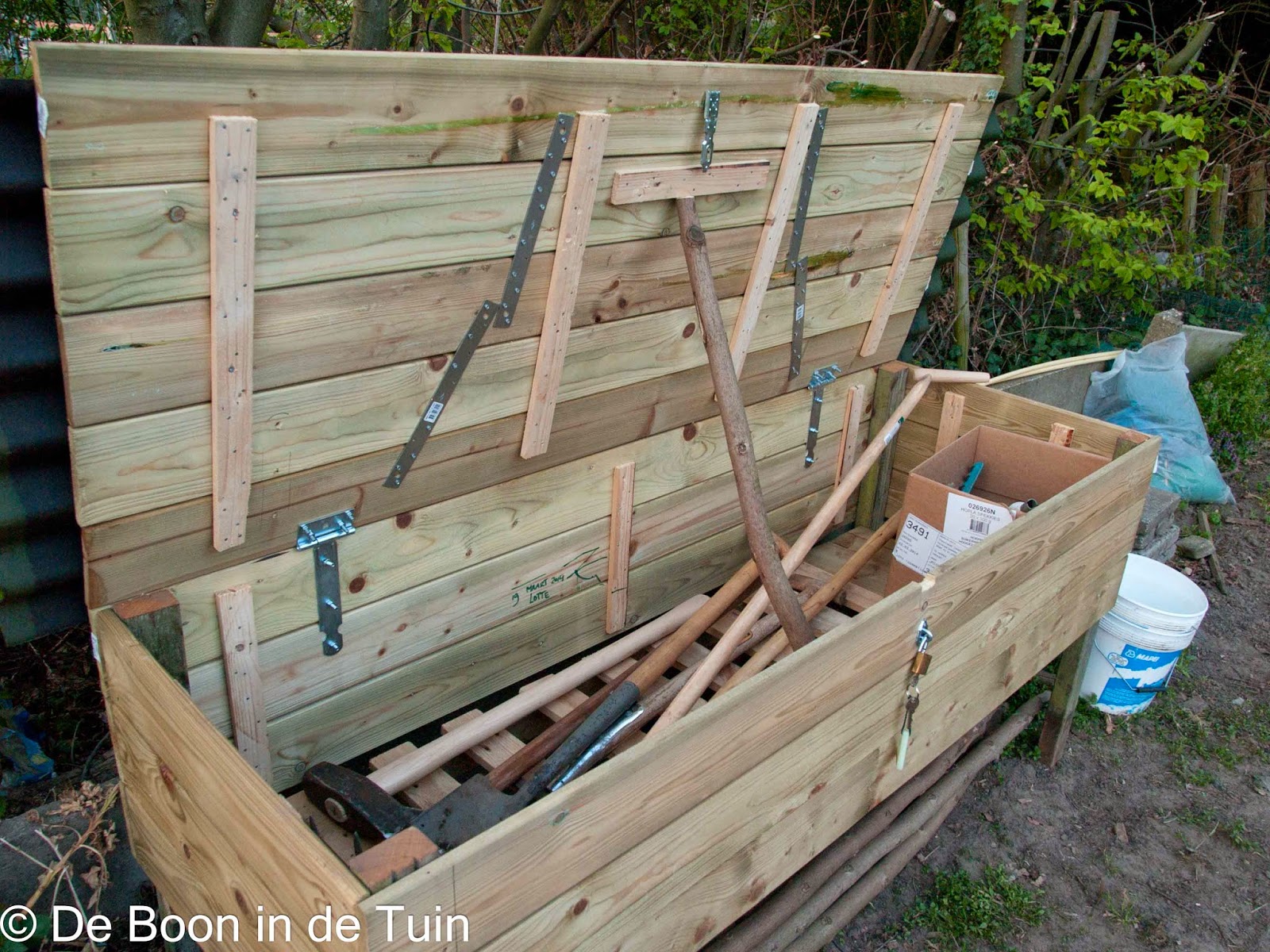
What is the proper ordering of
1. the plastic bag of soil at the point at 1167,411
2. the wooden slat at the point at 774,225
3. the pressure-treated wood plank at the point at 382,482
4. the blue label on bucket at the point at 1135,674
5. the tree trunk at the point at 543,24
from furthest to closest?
the plastic bag of soil at the point at 1167,411, the tree trunk at the point at 543,24, the blue label on bucket at the point at 1135,674, the wooden slat at the point at 774,225, the pressure-treated wood plank at the point at 382,482

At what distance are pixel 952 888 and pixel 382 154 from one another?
254 centimetres

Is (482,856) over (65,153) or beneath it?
beneath

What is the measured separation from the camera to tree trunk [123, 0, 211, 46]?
2.81 m

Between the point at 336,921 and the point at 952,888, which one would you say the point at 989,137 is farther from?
the point at 336,921

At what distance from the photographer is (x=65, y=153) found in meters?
1.35

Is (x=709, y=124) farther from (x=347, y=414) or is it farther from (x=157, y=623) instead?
(x=157, y=623)

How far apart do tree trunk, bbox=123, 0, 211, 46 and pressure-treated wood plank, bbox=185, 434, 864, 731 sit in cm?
174

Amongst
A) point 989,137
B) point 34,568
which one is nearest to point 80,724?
point 34,568

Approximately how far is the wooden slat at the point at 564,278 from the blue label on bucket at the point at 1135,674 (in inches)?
94.0

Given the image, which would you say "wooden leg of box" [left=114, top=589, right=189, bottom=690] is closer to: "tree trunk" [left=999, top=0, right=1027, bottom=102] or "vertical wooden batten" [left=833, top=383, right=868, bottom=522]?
"vertical wooden batten" [left=833, top=383, right=868, bottom=522]

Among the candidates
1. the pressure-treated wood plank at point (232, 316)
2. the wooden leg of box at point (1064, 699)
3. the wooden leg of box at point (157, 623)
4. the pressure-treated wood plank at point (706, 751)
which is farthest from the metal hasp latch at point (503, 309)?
the wooden leg of box at point (1064, 699)

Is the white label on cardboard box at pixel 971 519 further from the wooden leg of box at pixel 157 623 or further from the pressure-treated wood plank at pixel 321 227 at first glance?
the wooden leg of box at pixel 157 623

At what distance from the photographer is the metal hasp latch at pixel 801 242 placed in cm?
246

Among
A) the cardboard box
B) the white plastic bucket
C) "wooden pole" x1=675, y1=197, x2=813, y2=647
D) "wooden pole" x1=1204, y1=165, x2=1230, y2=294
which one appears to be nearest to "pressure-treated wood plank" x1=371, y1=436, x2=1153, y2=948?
the cardboard box
